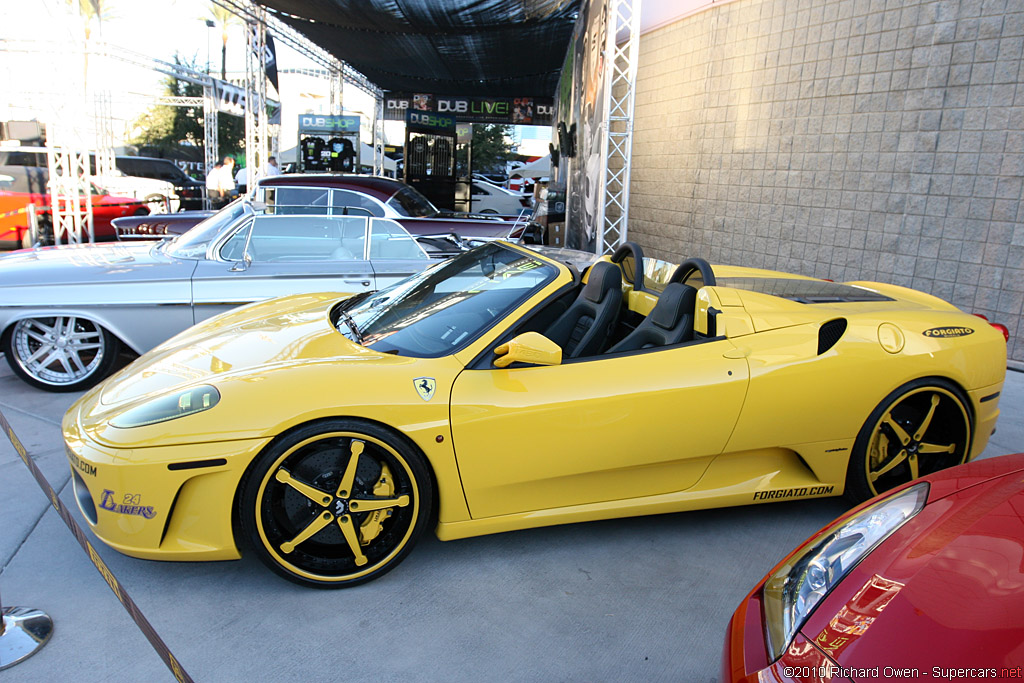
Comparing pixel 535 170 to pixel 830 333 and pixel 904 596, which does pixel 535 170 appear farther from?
pixel 904 596

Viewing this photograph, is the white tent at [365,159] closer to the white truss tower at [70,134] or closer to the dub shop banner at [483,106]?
the dub shop banner at [483,106]

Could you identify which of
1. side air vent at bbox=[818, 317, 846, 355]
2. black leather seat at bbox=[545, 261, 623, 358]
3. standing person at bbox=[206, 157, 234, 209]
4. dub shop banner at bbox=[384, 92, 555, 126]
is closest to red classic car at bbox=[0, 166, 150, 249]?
standing person at bbox=[206, 157, 234, 209]

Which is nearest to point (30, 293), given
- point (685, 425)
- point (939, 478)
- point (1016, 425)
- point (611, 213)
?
point (685, 425)

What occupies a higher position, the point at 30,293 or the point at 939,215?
the point at 939,215

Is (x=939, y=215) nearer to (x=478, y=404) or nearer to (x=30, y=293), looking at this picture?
(x=478, y=404)

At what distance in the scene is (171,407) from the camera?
2.55 m

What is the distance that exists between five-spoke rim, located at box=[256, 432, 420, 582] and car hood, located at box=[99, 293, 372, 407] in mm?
406

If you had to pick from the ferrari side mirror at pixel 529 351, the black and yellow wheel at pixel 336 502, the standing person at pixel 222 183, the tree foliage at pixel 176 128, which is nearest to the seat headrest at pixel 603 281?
the ferrari side mirror at pixel 529 351

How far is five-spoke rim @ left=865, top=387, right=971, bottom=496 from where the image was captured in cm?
326

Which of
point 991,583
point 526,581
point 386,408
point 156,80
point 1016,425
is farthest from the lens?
point 156,80

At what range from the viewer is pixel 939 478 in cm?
195

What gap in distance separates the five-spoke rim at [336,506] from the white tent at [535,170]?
33785 millimetres

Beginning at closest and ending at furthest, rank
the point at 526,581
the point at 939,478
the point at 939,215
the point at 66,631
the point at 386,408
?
the point at 939,478
the point at 66,631
the point at 386,408
the point at 526,581
the point at 939,215

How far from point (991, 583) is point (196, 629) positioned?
2.33 metres
